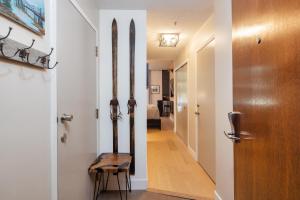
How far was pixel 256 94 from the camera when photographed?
95 centimetres

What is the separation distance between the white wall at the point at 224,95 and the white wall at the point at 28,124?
1389mm

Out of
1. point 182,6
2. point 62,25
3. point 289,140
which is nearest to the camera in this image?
point 289,140

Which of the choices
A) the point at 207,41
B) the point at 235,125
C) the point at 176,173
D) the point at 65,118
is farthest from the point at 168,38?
the point at 235,125

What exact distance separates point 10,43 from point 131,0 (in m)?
1.69

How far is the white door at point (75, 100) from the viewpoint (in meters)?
1.45

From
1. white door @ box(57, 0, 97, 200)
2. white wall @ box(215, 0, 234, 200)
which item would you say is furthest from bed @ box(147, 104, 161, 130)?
white wall @ box(215, 0, 234, 200)

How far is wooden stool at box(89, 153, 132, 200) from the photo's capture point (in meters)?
2.02

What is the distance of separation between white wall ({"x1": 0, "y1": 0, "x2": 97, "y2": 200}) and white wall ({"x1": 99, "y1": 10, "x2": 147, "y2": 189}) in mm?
1209

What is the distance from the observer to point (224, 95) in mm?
1907

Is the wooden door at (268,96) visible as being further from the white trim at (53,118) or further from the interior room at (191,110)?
the interior room at (191,110)

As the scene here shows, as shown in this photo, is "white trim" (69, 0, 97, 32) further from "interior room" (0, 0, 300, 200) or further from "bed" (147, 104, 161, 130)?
"bed" (147, 104, 161, 130)

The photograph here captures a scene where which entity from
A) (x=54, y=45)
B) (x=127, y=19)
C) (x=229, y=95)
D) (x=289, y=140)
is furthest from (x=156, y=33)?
(x=289, y=140)

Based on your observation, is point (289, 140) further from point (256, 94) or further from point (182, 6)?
point (182, 6)

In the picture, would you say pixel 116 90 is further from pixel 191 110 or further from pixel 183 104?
pixel 183 104
